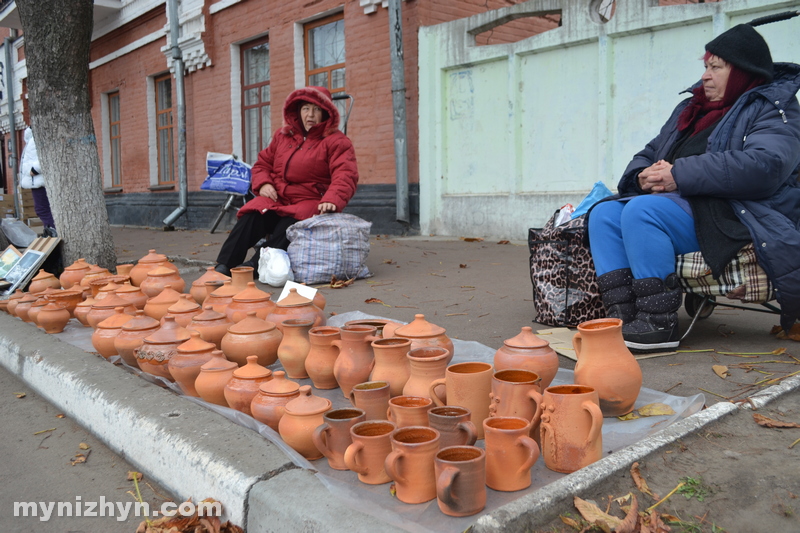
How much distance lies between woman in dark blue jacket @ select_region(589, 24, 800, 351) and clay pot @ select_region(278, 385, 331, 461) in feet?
4.92

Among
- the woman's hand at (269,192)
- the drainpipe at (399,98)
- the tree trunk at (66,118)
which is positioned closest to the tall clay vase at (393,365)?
the woman's hand at (269,192)

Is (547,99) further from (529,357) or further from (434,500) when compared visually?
(434,500)

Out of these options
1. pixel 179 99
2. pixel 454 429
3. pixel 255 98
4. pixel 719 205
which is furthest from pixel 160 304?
pixel 179 99

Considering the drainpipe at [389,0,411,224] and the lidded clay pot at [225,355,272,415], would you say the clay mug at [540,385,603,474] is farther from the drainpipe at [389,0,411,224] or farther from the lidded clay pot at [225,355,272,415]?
the drainpipe at [389,0,411,224]

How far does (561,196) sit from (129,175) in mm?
10711

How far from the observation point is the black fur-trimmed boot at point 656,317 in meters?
2.82

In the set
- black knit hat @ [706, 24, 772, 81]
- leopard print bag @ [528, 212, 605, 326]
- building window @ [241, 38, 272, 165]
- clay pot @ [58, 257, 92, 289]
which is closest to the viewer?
black knit hat @ [706, 24, 772, 81]

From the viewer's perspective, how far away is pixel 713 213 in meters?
2.76

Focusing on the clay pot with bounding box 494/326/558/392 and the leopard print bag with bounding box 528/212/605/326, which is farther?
the leopard print bag with bounding box 528/212/605/326

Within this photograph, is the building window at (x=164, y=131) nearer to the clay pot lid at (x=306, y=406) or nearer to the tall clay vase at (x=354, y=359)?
the tall clay vase at (x=354, y=359)

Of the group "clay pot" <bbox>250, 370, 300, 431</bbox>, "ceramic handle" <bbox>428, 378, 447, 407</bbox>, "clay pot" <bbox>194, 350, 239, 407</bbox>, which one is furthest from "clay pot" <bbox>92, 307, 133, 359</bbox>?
"ceramic handle" <bbox>428, 378, 447, 407</bbox>

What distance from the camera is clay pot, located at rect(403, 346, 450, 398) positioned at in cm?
204

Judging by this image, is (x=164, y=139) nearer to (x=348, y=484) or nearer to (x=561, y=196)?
(x=561, y=196)

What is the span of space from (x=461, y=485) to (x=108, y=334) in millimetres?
2169
